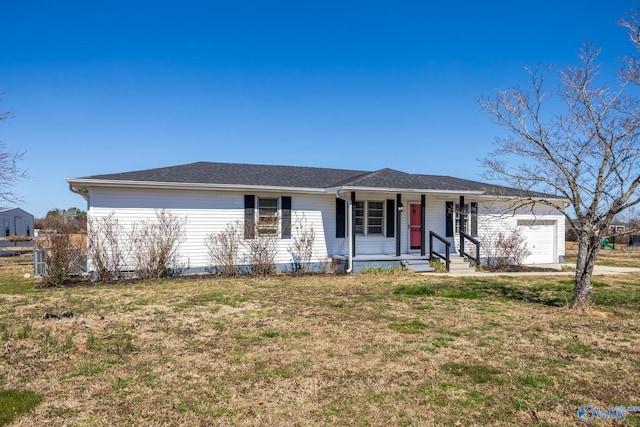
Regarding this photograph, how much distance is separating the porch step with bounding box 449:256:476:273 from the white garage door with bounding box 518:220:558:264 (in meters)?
4.40

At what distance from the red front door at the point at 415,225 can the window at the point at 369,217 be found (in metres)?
1.28

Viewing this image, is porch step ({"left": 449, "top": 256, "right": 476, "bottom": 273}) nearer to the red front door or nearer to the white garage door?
the red front door

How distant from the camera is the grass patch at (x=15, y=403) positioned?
3.50m

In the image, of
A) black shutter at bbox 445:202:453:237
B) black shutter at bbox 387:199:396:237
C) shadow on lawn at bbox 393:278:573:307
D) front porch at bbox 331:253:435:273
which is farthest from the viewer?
black shutter at bbox 445:202:453:237

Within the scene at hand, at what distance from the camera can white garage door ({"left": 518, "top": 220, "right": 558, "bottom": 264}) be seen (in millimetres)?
17953

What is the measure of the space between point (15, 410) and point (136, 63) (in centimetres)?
1290

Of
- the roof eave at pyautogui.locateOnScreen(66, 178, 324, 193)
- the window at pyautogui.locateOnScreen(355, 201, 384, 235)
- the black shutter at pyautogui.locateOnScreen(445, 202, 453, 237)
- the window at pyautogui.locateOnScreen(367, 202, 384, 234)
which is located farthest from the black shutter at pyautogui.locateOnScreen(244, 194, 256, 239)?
the black shutter at pyautogui.locateOnScreen(445, 202, 453, 237)

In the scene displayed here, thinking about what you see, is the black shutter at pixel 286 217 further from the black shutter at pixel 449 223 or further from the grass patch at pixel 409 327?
the grass patch at pixel 409 327

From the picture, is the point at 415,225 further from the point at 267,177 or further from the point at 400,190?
the point at 267,177

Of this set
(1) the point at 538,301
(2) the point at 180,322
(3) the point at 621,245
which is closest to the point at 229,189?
(2) the point at 180,322

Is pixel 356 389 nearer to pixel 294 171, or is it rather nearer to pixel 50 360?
pixel 50 360

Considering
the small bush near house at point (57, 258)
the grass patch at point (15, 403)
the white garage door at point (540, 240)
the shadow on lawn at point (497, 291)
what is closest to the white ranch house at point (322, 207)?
the white garage door at point (540, 240)

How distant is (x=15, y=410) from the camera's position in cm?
361
